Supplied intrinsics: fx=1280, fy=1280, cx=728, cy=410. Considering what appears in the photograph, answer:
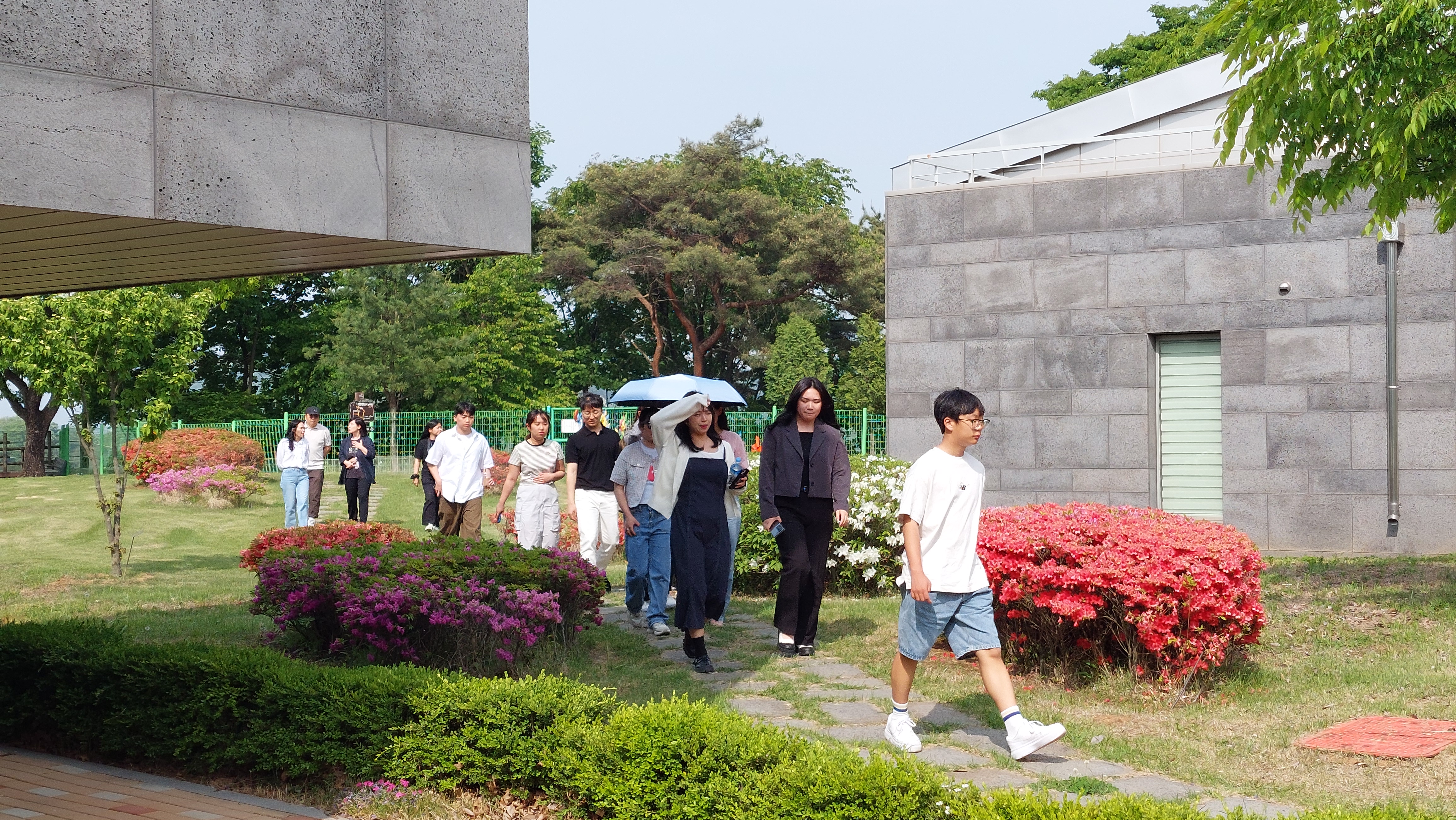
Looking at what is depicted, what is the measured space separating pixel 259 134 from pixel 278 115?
0.38ft

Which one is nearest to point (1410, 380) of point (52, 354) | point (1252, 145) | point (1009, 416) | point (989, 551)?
point (1009, 416)

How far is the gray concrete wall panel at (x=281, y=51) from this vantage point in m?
4.86

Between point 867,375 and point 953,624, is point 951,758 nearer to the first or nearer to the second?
point 953,624

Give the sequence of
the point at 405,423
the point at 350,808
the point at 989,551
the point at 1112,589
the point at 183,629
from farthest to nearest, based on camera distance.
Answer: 1. the point at 405,423
2. the point at 183,629
3. the point at 989,551
4. the point at 1112,589
5. the point at 350,808

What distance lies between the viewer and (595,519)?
10664 mm

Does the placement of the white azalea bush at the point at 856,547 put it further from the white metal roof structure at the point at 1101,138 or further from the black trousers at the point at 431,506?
the black trousers at the point at 431,506

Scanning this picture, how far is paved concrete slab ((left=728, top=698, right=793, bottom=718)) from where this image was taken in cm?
689

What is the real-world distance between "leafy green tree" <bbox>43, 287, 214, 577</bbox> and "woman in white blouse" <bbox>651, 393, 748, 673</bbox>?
7.59m

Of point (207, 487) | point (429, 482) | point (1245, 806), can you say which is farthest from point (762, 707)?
point (207, 487)

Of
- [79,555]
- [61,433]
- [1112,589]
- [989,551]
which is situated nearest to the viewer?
[1112,589]

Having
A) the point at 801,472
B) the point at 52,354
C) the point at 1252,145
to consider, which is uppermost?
the point at 1252,145

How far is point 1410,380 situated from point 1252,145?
564 cm

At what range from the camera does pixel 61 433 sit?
142 feet

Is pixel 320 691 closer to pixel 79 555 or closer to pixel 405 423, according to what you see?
pixel 79 555
